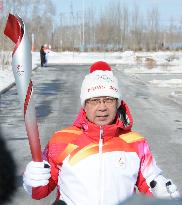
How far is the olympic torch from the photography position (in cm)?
239

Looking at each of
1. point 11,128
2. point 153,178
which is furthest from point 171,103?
point 153,178

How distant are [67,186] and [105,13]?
285ft

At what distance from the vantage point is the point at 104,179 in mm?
2490

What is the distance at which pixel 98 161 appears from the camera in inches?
100.0

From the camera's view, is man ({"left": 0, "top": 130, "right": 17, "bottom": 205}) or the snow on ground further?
the snow on ground

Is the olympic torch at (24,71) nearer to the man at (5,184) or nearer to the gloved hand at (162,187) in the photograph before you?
the gloved hand at (162,187)

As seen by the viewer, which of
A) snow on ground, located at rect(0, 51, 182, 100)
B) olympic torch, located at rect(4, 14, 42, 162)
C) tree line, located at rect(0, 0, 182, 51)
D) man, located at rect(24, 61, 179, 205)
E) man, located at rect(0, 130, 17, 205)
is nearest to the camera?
olympic torch, located at rect(4, 14, 42, 162)

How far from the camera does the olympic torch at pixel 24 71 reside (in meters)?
2.39

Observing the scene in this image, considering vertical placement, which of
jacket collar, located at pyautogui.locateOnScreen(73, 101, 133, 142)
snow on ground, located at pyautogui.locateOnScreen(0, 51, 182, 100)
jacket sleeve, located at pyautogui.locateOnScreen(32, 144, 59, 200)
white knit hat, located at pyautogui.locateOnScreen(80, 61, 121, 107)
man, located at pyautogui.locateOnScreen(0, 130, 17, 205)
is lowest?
snow on ground, located at pyautogui.locateOnScreen(0, 51, 182, 100)

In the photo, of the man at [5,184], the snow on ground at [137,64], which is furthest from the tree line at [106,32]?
the man at [5,184]

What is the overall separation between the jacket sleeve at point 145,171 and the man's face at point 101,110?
0.22 m

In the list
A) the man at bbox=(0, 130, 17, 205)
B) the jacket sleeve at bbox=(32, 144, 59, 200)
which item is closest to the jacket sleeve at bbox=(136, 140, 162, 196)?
the jacket sleeve at bbox=(32, 144, 59, 200)

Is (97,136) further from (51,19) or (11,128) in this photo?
(51,19)

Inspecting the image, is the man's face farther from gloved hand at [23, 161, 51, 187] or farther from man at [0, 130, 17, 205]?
man at [0, 130, 17, 205]
